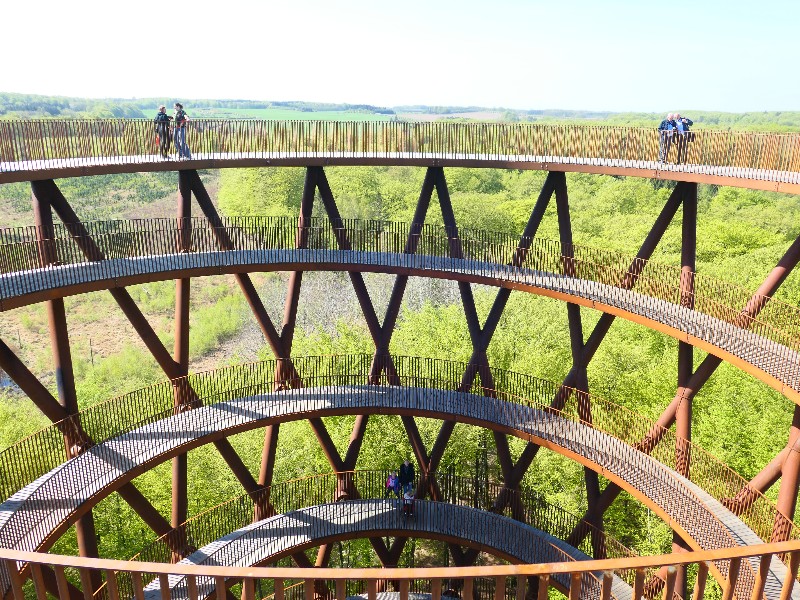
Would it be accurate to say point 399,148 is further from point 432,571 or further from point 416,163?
point 432,571

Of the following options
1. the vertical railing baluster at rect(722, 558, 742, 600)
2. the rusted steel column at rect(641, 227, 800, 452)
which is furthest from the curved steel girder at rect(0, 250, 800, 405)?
the vertical railing baluster at rect(722, 558, 742, 600)

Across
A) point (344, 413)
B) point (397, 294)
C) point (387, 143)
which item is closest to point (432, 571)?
point (344, 413)

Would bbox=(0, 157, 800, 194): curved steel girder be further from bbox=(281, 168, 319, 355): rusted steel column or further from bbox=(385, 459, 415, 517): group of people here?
bbox=(385, 459, 415, 517): group of people

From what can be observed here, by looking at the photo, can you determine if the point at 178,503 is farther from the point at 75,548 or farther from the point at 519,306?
the point at 519,306

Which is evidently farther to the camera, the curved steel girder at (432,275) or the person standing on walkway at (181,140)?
the person standing on walkway at (181,140)

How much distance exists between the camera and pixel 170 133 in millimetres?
22359

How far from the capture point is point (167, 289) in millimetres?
72875

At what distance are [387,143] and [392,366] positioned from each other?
8.06 m

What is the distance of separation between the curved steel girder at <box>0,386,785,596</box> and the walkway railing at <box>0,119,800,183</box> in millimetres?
8393

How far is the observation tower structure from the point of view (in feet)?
61.5

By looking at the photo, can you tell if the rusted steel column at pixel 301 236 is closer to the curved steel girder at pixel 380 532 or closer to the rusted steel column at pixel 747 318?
the curved steel girder at pixel 380 532

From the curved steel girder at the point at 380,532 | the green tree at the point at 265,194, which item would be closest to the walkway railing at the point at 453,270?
the curved steel girder at the point at 380,532

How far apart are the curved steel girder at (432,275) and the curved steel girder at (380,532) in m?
8.07

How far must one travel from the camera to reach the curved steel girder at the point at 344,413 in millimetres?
17641
